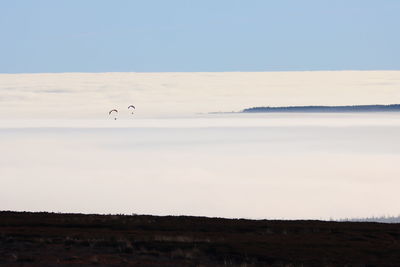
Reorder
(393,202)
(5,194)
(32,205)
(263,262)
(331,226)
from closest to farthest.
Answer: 1. (263,262)
2. (331,226)
3. (32,205)
4. (393,202)
5. (5,194)

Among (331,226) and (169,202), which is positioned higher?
(169,202)

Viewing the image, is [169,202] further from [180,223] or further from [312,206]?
[180,223]

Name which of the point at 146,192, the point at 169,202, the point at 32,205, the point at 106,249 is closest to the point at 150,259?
the point at 106,249

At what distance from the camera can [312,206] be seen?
164750 mm

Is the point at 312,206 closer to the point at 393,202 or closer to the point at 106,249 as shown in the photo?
the point at 393,202

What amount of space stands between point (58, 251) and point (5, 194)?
130m

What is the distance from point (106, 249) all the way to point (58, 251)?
69.0 inches

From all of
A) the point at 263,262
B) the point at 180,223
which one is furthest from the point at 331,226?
the point at 263,262

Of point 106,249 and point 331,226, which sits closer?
point 106,249

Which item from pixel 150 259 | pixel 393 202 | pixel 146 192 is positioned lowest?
pixel 150 259

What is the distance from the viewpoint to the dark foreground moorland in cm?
4244

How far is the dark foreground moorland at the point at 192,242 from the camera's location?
4244 centimetres

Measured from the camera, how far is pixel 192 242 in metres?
45.8

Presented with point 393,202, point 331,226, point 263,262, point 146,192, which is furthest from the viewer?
point 146,192
